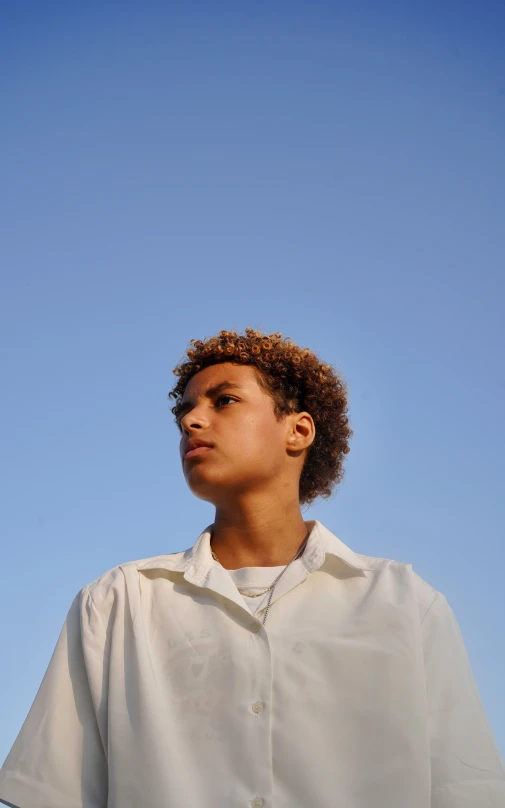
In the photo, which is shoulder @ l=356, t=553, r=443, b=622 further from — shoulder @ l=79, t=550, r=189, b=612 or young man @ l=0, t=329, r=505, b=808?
shoulder @ l=79, t=550, r=189, b=612

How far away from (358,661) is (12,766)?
1.62m

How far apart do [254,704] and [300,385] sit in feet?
7.53

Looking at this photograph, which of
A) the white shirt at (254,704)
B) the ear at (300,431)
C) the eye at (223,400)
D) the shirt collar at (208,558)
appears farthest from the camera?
the ear at (300,431)

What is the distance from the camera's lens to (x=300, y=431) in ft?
16.3

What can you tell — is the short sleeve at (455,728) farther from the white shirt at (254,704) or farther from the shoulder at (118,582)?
the shoulder at (118,582)

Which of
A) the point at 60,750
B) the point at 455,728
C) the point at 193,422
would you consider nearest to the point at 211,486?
the point at 193,422

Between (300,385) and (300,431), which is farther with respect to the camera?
(300,385)

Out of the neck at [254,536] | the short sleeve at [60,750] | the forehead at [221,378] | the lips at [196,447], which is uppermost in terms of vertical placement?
the forehead at [221,378]

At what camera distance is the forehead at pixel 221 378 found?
4.78 metres

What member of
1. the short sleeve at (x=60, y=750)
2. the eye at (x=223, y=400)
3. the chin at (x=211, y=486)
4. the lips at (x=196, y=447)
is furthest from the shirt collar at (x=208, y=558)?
the eye at (x=223, y=400)

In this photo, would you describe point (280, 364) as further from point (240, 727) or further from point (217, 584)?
point (240, 727)

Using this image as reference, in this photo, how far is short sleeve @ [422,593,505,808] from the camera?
11.4ft

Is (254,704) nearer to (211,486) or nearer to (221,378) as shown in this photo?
(211,486)

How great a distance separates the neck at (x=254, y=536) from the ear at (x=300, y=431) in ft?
1.56
